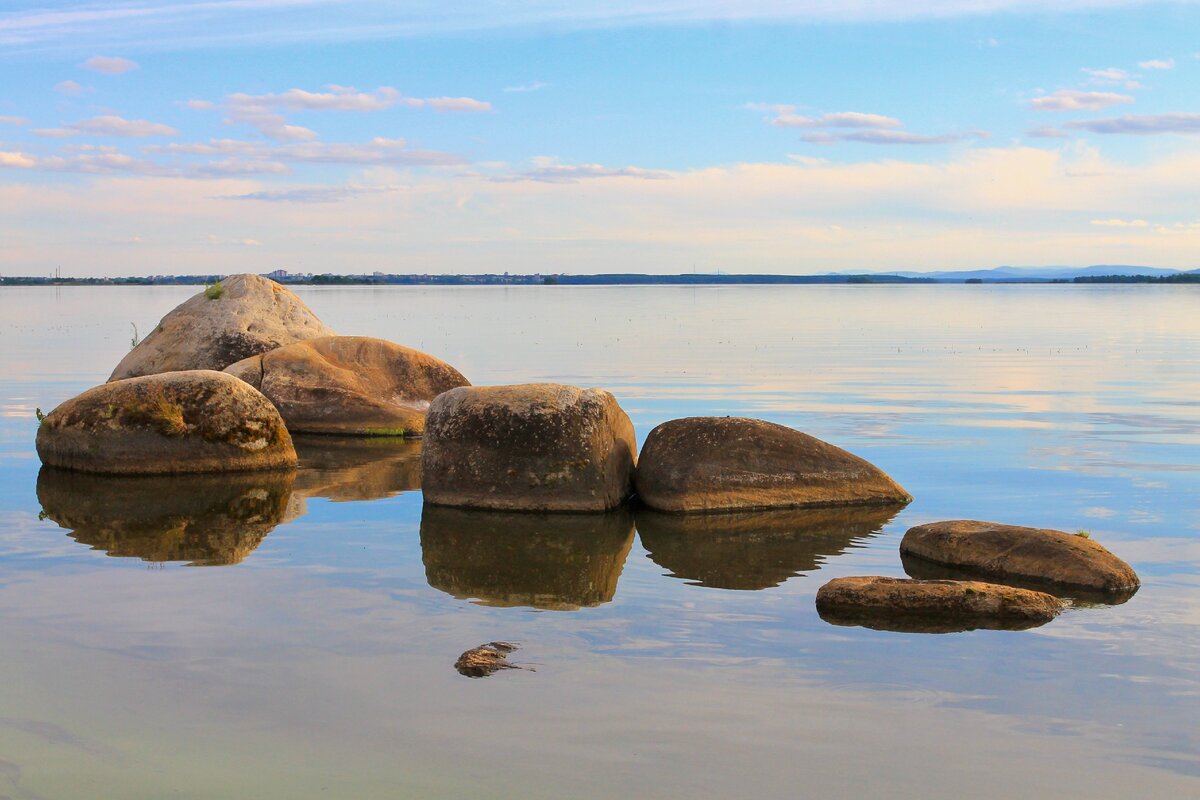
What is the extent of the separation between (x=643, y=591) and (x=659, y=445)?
3548mm

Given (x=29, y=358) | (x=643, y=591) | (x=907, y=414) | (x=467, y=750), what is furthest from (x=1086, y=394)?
(x=29, y=358)

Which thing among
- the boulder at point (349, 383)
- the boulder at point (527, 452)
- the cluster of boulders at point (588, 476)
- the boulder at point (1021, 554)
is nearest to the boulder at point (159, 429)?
the cluster of boulders at point (588, 476)

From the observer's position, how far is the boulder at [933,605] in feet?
28.5

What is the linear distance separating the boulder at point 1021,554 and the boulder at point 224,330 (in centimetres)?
1349

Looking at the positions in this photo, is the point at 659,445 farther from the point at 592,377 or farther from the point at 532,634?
the point at 592,377

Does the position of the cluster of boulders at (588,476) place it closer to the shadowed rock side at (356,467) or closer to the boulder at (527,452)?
the boulder at (527,452)

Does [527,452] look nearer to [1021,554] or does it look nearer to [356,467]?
[356,467]

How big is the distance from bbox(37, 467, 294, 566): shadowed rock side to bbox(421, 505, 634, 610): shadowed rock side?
5.45 ft

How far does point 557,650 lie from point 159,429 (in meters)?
8.19

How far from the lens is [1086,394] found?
76.0 ft

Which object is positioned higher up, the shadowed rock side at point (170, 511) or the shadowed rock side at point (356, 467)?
the shadowed rock side at point (170, 511)

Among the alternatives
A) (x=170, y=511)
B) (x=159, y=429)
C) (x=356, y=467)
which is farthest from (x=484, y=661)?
(x=356, y=467)

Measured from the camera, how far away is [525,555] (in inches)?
425

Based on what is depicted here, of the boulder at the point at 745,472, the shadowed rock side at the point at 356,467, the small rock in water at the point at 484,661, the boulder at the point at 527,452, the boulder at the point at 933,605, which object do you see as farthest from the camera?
the shadowed rock side at the point at 356,467
